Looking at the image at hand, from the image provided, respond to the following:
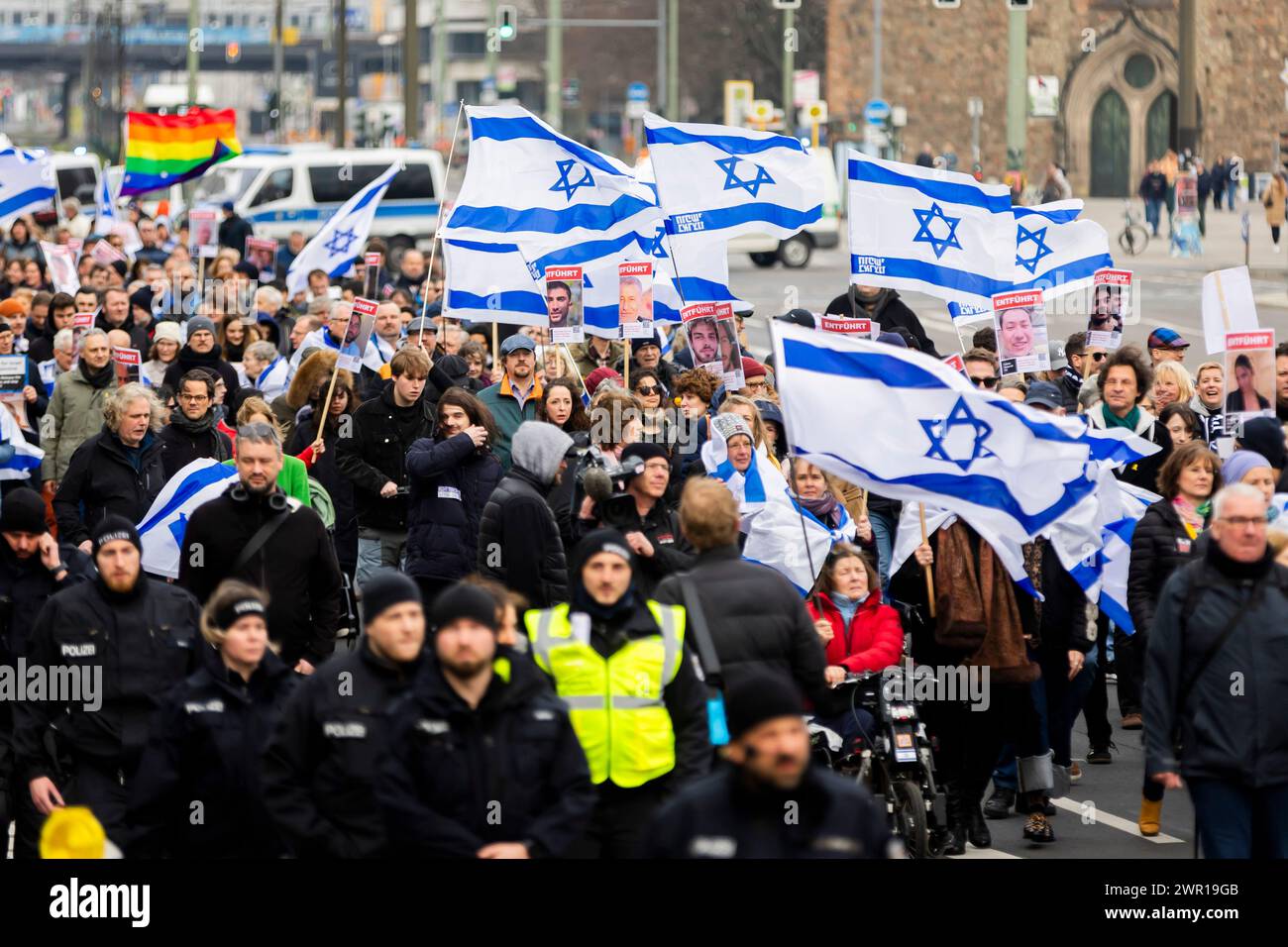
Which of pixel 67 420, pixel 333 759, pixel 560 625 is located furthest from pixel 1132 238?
pixel 333 759

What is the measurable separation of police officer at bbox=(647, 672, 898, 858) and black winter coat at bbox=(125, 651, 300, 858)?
186cm

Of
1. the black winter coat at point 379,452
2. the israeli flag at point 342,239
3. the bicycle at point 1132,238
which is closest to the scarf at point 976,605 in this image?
the black winter coat at point 379,452

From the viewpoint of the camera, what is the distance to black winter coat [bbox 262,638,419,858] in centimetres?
632

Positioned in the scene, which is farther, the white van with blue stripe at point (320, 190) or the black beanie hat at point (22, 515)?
the white van with blue stripe at point (320, 190)

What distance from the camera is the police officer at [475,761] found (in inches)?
241

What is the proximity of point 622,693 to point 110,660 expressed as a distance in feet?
5.92

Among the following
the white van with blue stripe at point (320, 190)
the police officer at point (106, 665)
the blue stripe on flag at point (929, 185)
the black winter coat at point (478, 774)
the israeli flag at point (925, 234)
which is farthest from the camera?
the white van with blue stripe at point (320, 190)

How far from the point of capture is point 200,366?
14.1 m

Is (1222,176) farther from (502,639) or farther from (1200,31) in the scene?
(502,639)

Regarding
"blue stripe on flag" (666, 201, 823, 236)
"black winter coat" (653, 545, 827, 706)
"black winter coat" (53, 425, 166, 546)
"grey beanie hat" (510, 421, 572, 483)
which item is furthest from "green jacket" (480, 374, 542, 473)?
"black winter coat" (653, 545, 827, 706)

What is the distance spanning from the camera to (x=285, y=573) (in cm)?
870

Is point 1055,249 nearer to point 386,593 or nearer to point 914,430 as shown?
point 914,430

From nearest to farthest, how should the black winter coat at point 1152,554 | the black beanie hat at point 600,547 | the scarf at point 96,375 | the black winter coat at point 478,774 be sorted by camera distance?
the black winter coat at point 478,774 < the black beanie hat at point 600,547 < the black winter coat at point 1152,554 < the scarf at point 96,375

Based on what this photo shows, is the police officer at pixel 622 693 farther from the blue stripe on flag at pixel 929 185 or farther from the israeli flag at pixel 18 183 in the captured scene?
the israeli flag at pixel 18 183
